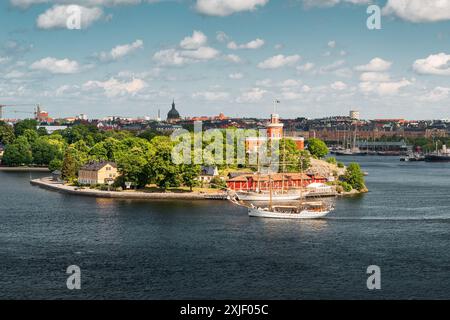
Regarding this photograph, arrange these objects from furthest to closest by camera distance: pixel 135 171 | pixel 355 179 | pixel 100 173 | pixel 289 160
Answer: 1. pixel 289 160
2. pixel 100 173
3. pixel 355 179
4. pixel 135 171

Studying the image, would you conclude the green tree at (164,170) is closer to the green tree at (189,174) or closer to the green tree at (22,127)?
the green tree at (189,174)

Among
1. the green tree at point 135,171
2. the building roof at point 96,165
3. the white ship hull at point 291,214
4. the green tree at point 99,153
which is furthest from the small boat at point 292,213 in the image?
the green tree at point 99,153

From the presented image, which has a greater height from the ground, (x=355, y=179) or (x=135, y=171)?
(x=135, y=171)

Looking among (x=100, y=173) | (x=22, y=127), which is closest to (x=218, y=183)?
(x=100, y=173)

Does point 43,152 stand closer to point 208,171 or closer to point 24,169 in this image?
point 24,169

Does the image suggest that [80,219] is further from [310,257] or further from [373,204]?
[373,204]
